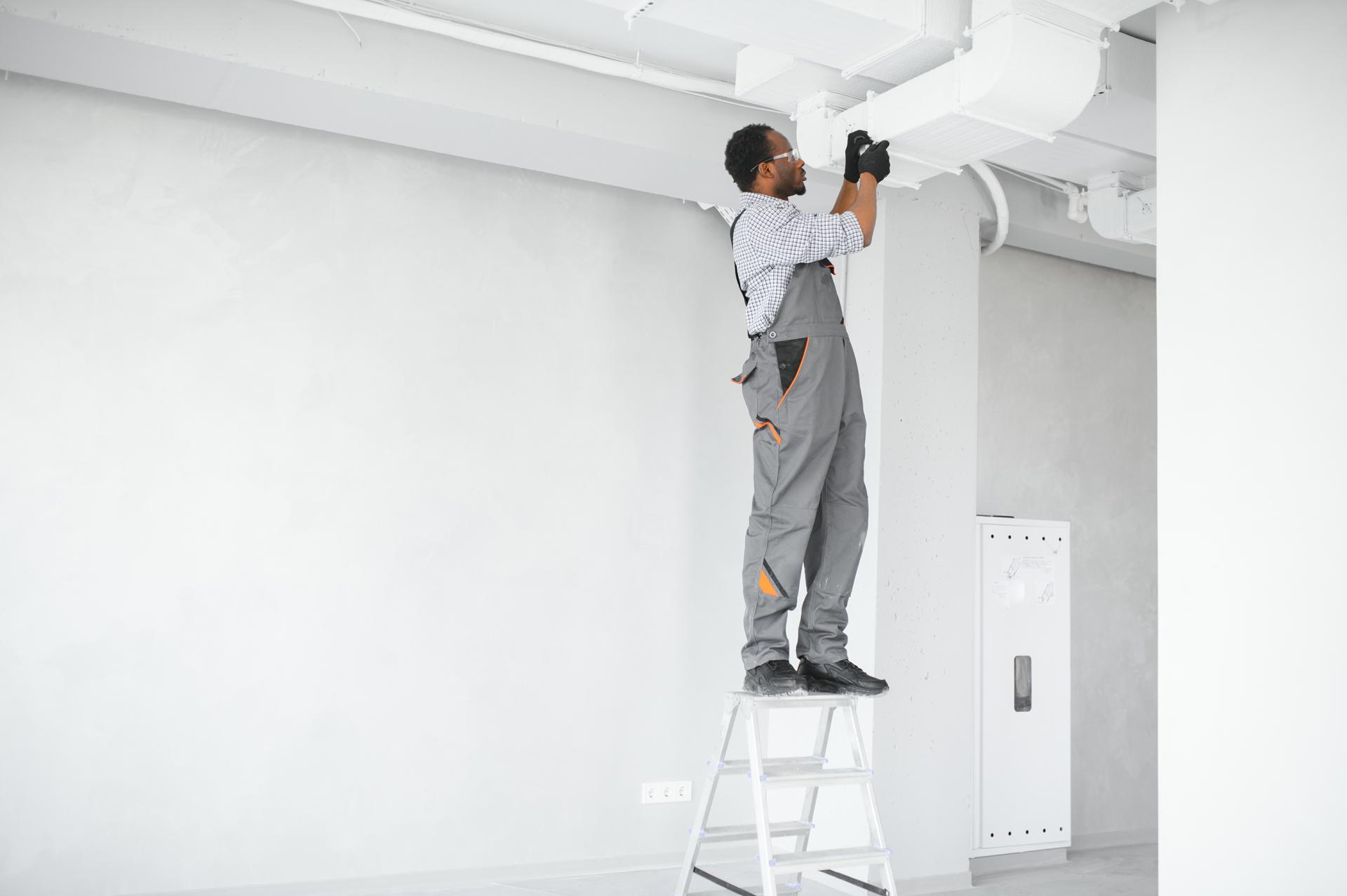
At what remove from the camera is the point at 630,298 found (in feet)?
13.4

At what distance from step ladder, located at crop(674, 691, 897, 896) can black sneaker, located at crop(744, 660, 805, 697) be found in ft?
0.15

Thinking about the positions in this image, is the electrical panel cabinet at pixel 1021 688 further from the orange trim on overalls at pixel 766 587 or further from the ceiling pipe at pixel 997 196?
the orange trim on overalls at pixel 766 587

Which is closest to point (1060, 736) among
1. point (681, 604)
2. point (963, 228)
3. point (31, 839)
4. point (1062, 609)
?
point (1062, 609)

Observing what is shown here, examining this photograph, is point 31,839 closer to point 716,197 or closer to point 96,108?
point 96,108

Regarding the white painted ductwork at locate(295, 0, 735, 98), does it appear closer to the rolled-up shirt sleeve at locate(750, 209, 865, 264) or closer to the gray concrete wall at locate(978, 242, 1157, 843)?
the rolled-up shirt sleeve at locate(750, 209, 865, 264)

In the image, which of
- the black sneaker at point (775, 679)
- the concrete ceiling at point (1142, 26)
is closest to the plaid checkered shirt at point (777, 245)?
the black sneaker at point (775, 679)

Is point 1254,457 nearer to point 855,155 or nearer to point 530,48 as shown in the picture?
point 855,155

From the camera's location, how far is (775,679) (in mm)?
2619

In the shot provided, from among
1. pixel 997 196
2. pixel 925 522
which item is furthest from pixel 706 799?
pixel 997 196

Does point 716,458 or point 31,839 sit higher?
point 716,458

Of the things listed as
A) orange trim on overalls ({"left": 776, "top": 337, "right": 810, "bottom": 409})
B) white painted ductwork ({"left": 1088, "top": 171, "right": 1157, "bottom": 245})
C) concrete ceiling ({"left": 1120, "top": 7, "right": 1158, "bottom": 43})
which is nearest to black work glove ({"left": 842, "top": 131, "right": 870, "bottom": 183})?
orange trim on overalls ({"left": 776, "top": 337, "right": 810, "bottom": 409})

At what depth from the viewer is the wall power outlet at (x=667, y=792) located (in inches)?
153

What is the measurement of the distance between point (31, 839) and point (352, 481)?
1438 mm

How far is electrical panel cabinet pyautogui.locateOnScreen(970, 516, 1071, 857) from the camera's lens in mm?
4082
